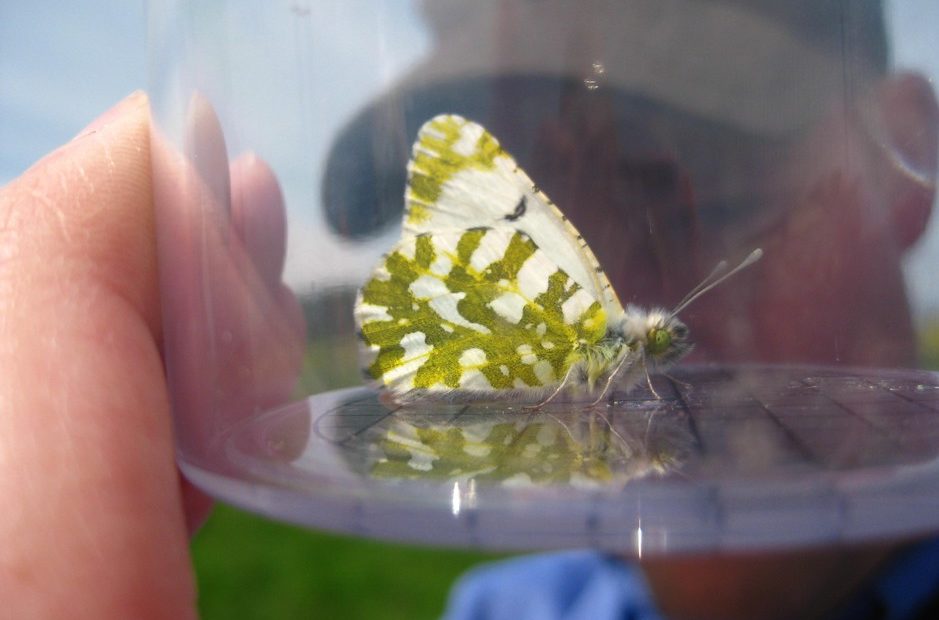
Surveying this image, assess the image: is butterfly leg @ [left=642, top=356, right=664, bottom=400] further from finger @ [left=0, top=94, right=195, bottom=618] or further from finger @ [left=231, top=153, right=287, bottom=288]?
finger @ [left=0, top=94, right=195, bottom=618]

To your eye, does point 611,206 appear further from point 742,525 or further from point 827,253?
point 742,525

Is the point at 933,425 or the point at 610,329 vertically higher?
the point at 610,329

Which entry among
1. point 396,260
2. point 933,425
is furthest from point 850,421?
point 396,260

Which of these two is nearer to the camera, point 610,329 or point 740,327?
point 610,329

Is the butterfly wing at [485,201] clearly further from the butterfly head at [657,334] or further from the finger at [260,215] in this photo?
the finger at [260,215]

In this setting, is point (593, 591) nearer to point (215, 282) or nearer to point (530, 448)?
point (530, 448)

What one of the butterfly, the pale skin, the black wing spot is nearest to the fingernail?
the pale skin

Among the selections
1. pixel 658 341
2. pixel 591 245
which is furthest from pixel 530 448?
pixel 591 245

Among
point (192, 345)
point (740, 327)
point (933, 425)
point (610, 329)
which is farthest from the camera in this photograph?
point (740, 327)
